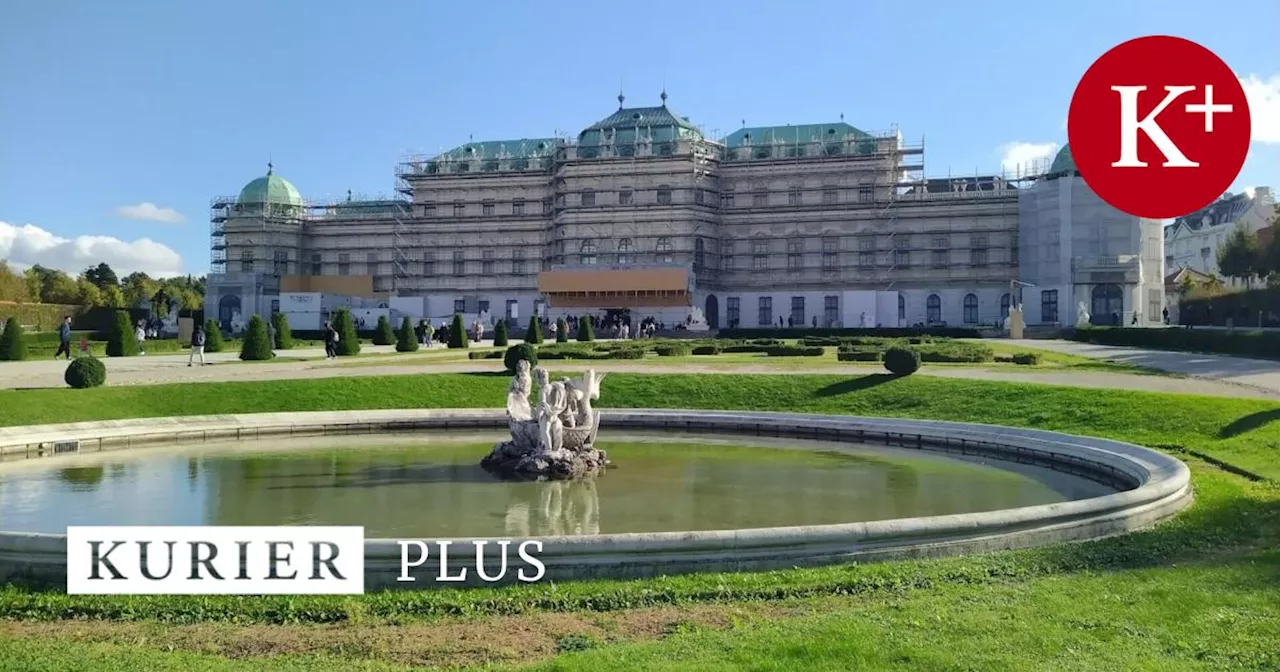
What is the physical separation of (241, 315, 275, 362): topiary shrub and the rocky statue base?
73.9ft

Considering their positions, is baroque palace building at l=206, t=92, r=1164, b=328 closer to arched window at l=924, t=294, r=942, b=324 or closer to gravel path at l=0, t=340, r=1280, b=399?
arched window at l=924, t=294, r=942, b=324

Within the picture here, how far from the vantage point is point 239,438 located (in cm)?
2048

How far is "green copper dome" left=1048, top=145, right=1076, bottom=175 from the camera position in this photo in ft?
223

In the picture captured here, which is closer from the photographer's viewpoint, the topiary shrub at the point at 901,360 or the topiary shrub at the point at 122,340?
the topiary shrub at the point at 901,360

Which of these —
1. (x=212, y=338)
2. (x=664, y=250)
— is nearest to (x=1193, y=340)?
(x=212, y=338)

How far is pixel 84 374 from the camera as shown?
22.8 meters

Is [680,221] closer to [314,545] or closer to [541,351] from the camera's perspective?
[541,351]

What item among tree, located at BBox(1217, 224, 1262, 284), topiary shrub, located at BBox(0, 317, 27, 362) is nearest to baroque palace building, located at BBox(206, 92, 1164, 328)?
tree, located at BBox(1217, 224, 1262, 284)

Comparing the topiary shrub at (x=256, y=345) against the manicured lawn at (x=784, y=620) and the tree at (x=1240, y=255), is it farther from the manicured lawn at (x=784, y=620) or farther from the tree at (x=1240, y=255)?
the tree at (x=1240, y=255)

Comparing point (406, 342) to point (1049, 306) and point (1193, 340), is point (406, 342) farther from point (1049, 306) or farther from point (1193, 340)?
point (1049, 306)

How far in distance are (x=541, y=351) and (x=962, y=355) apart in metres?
15.0

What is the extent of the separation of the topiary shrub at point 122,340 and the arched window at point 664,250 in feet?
140

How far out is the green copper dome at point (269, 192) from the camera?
87000mm

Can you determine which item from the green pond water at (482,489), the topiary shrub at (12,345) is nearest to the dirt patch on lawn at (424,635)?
the green pond water at (482,489)
